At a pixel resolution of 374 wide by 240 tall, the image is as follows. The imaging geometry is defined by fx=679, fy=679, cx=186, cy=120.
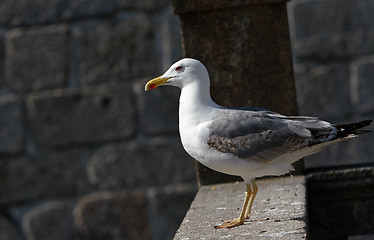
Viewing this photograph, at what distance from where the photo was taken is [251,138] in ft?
10.1

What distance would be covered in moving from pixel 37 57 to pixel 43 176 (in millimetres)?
954

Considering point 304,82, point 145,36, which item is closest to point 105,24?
point 145,36

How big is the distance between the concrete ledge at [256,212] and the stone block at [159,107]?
4.58 feet

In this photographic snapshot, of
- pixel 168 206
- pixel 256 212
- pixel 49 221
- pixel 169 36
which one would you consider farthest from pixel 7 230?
pixel 256 212

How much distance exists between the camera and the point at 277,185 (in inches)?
151

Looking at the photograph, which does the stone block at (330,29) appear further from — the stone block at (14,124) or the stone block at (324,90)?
the stone block at (14,124)

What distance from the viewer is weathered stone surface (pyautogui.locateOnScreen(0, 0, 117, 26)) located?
5.37 meters

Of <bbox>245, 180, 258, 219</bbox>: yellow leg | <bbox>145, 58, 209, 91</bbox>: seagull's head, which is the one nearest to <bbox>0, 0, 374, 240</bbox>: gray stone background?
<bbox>145, 58, 209, 91</bbox>: seagull's head

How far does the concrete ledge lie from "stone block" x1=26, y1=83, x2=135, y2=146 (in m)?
1.54

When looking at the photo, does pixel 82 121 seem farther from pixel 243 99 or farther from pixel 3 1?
pixel 243 99

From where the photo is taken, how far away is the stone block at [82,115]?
5.38 metres

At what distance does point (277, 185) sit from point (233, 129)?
0.90 metres

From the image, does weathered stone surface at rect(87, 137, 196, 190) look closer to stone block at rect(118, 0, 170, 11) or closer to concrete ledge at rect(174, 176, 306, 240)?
stone block at rect(118, 0, 170, 11)

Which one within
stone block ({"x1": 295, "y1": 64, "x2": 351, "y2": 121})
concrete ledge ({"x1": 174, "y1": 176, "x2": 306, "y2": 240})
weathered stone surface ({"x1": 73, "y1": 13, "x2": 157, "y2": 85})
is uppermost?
weathered stone surface ({"x1": 73, "y1": 13, "x2": 157, "y2": 85})
